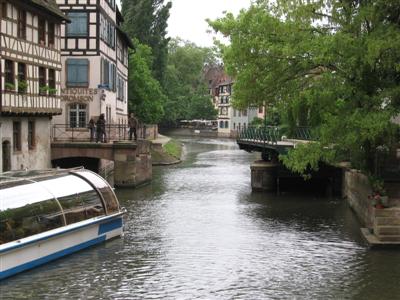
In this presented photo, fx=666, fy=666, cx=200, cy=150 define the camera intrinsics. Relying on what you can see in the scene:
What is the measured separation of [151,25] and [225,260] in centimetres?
6556

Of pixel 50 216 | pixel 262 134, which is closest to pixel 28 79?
pixel 262 134

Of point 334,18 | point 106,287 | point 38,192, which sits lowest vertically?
point 106,287

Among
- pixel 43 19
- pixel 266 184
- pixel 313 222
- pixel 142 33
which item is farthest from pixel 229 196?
pixel 142 33

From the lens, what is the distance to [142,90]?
2616 inches

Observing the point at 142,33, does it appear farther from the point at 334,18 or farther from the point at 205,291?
the point at 205,291

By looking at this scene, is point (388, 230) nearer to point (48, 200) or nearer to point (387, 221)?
point (387, 221)

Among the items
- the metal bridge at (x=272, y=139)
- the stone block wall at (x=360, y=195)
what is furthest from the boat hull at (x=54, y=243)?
the metal bridge at (x=272, y=139)

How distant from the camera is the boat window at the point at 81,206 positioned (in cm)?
1867

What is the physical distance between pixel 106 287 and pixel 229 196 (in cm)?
1869

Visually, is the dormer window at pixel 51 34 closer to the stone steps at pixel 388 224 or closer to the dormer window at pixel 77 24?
the dormer window at pixel 77 24

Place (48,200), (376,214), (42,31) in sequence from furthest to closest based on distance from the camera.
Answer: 1. (42,31)
2. (376,214)
3. (48,200)

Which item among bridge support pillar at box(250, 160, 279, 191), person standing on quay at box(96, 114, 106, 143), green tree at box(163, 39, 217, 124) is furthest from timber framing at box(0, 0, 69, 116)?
green tree at box(163, 39, 217, 124)

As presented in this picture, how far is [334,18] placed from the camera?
2205 centimetres

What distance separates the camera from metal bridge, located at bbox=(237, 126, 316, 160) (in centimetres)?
3419
